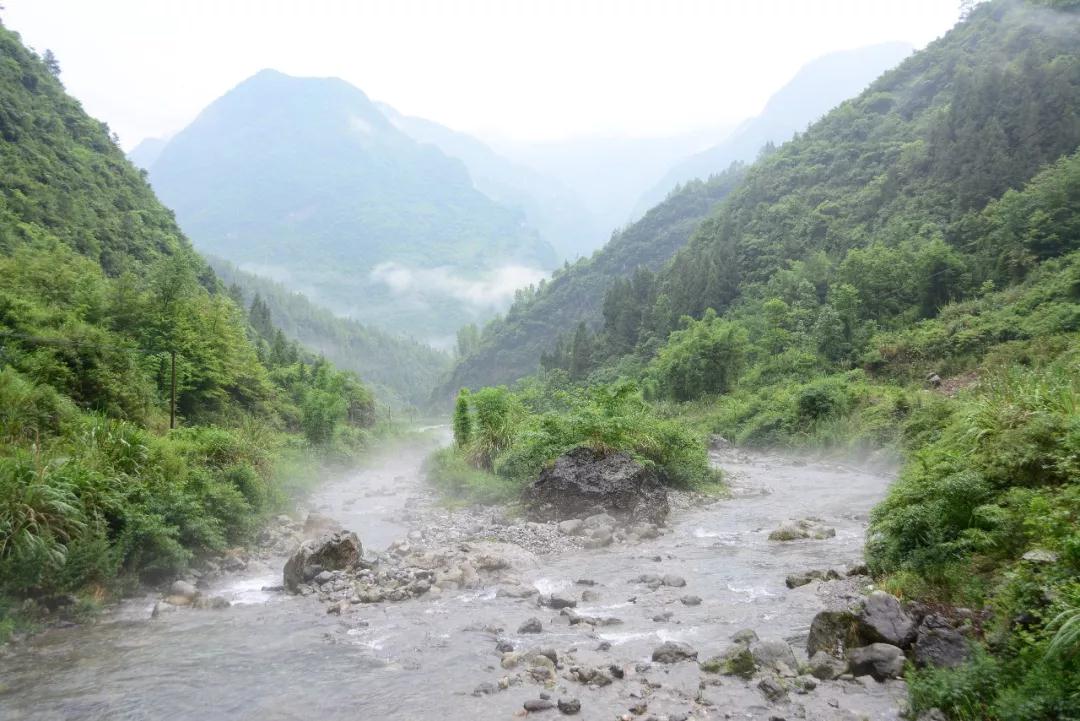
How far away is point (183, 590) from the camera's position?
1619 centimetres

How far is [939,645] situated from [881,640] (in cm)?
98

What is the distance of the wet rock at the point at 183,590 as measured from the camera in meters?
16.1

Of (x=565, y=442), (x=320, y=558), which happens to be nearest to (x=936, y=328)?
(x=565, y=442)

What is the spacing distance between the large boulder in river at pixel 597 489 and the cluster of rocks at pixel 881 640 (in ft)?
39.8

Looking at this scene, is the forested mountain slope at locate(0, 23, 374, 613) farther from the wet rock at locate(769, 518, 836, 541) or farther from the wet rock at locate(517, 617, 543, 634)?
the wet rock at locate(769, 518, 836, 541)

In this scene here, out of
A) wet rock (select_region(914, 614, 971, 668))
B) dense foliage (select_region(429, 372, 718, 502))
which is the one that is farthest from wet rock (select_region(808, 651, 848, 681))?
dense foliage (select_region(429, 372, 718, 502))

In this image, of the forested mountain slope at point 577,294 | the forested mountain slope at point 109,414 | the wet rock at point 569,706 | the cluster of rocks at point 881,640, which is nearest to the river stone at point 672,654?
the cluster of rocks at point 881,640

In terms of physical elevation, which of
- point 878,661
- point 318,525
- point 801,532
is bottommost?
point 318,525

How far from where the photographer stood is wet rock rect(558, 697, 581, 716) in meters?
9.64

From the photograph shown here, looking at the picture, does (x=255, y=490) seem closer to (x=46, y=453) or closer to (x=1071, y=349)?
(x=46, y=453)

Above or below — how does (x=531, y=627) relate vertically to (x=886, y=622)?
below

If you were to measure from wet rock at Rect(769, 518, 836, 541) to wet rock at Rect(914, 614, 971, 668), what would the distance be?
31.9ft

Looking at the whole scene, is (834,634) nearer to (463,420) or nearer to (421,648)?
(421,648)

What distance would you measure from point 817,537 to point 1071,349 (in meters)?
21.0
